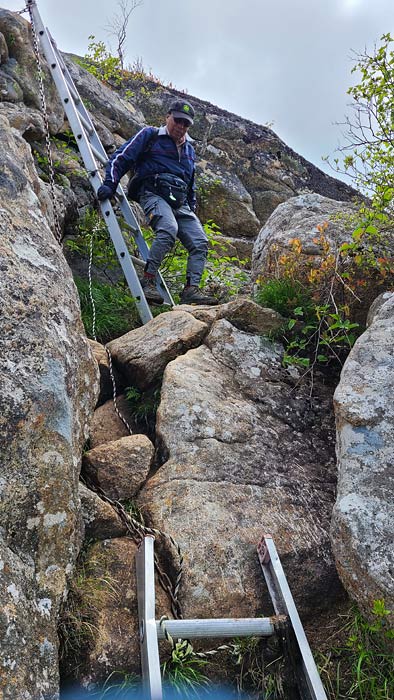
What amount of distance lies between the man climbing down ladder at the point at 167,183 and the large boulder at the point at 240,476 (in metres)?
1.71

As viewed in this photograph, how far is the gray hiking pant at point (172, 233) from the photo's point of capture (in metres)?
6.49

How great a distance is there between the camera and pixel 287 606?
3271mm

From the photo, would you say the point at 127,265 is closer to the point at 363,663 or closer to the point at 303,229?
the point at 303,229

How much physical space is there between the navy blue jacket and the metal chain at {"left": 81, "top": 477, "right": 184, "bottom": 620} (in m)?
4.14

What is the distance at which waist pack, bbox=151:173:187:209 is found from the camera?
693 cm

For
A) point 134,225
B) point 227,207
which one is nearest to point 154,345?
point 134,225

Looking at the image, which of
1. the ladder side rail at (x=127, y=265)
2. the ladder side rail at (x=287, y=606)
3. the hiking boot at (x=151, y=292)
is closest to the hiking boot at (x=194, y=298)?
the hiking boot at (x=151, y=292)

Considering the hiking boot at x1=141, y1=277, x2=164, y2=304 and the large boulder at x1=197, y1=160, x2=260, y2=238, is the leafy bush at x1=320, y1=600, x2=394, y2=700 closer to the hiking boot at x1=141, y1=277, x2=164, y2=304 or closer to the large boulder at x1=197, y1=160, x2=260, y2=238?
the hiking boot at x1=141, y1=277, x2=164, y2=304

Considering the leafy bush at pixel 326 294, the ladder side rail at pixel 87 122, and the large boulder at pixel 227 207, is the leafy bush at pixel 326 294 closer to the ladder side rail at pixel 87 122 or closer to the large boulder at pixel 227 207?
the ladder side rail at pixel 87 122

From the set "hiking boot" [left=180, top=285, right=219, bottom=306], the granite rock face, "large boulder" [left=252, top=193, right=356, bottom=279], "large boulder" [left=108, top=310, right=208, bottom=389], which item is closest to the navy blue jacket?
"large boulder" [left=252, top=193, right=356, bottom=279]

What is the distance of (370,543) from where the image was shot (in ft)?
10.5

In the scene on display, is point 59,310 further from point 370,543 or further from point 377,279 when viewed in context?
point 377,279

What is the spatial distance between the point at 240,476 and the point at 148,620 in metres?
1.38

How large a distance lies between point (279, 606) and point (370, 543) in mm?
665
